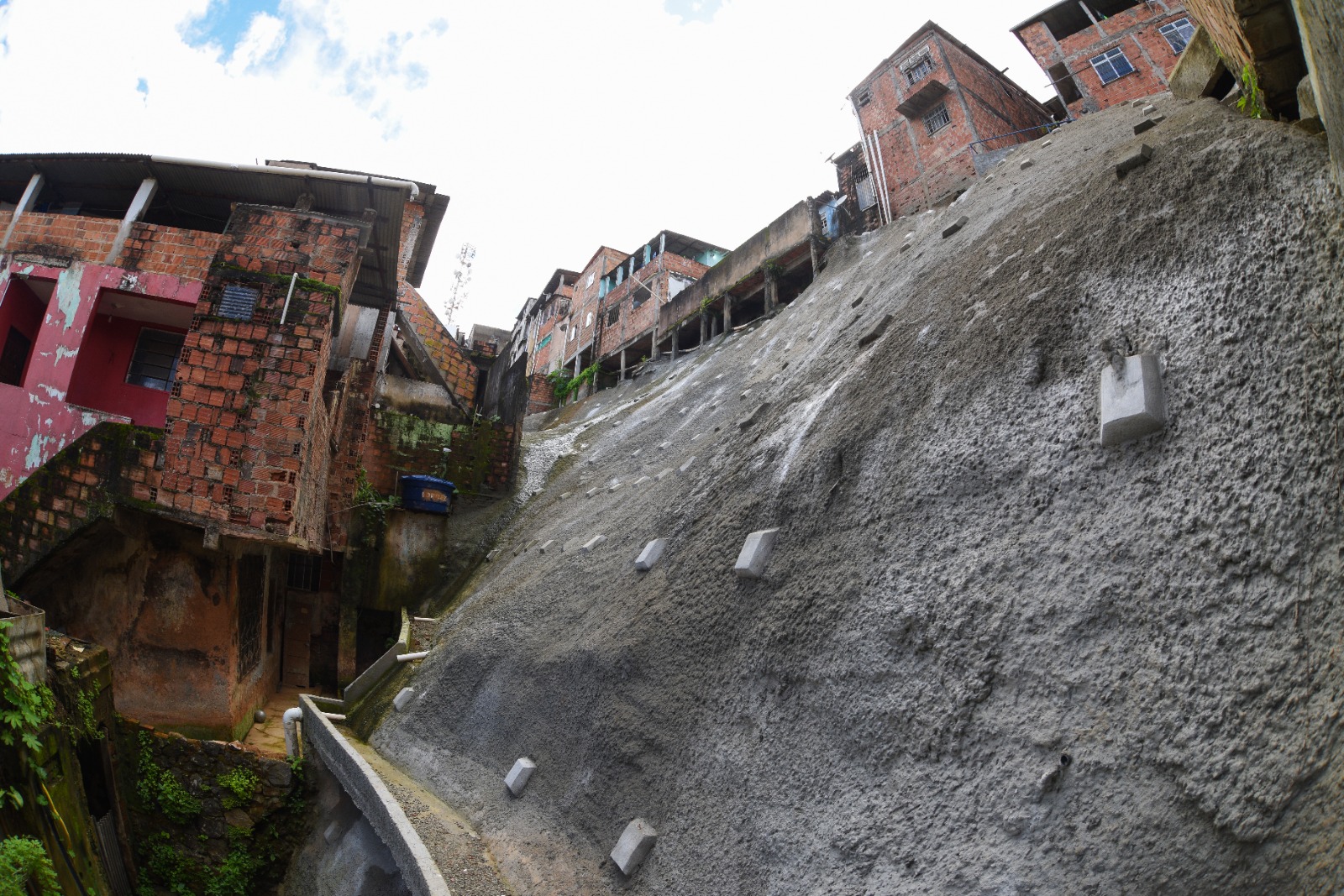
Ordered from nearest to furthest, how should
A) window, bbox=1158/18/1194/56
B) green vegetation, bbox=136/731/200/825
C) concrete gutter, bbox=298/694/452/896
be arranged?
concrete gutter, bbox=298/694/452/896
green vegetation, bbox=136/731/200/825
window, bbox=1158/18/1194/56

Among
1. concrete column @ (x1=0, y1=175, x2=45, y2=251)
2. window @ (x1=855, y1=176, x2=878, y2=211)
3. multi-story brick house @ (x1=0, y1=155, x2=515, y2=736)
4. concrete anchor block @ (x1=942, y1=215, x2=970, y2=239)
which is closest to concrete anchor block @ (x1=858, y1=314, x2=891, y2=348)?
concrete anchor block @ (x1=942, y1=215, x2=970, y2=239)

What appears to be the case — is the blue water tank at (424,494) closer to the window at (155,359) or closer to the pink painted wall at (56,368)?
the pink painted wall at (56,368)

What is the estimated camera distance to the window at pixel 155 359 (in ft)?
32.2

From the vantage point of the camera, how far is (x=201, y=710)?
285 inches

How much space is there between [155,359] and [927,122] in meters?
18.1

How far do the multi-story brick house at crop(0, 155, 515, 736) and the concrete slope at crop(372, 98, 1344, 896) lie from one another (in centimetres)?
399

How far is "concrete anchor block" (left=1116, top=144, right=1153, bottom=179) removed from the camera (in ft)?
11.7

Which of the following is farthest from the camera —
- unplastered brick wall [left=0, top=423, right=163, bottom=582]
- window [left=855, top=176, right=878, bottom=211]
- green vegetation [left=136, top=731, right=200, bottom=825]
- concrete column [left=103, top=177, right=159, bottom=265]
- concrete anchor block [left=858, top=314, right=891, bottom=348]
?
window [left=855, top=176, right=878, bottom=211]

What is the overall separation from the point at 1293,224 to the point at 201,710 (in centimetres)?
963

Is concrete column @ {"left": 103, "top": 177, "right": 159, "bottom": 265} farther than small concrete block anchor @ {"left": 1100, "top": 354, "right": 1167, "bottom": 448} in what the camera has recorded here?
Yes

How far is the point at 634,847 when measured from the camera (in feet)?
10.3

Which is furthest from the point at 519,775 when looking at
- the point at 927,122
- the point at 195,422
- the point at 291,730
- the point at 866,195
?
the point at 927,122

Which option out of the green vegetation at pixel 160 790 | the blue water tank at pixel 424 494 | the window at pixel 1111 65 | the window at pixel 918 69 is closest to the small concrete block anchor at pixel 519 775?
the green vegetation at pixel 160 790

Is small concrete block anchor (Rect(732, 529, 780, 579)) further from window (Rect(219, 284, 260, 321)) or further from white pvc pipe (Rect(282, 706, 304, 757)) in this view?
window (Rect(219, 284, 260, 321))
